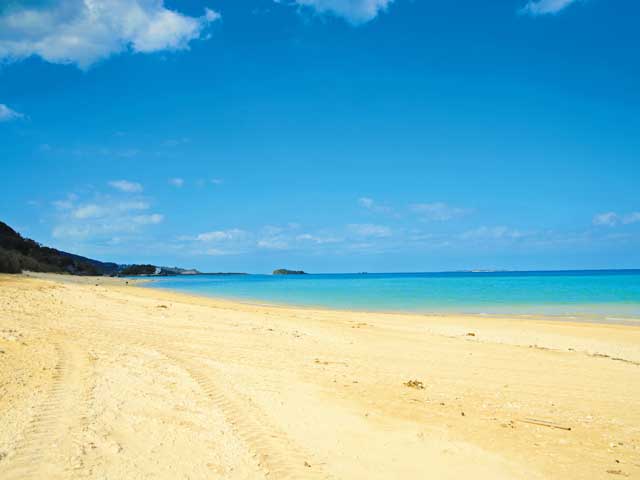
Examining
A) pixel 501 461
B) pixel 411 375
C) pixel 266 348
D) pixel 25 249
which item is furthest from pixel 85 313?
pixel 25 249

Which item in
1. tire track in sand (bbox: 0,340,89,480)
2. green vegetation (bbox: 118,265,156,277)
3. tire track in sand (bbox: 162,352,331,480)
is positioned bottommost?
tire track in sand (bbox: 162,352,331,480)

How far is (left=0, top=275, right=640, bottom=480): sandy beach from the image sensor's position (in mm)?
4422

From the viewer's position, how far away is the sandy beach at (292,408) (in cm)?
442

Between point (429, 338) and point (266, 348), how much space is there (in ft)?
A: 19.2

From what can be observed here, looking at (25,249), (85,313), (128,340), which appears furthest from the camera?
(25,249)

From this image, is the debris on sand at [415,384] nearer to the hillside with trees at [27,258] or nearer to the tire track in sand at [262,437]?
the tire track in sand at [262,437]

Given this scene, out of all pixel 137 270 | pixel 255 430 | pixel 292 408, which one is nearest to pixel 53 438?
pixel 255 430

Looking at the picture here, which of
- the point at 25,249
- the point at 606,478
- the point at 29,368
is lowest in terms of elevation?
the point at 606,478

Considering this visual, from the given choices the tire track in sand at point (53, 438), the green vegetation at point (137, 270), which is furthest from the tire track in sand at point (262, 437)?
the green vegetation at point (137, 270)

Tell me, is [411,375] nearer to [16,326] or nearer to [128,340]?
[128,340]

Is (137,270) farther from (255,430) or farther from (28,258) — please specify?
(255,430)

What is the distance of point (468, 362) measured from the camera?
10.4 meters

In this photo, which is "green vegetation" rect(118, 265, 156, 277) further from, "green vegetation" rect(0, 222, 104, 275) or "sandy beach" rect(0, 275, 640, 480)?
"sandy beach" rect(0, 275, 640, 480)

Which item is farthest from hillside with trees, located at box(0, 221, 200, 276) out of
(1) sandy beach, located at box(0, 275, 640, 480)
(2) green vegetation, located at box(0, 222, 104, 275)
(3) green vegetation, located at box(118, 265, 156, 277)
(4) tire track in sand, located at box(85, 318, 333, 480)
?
(3) green vegetation, located at box(118, 265, 156, 277)
